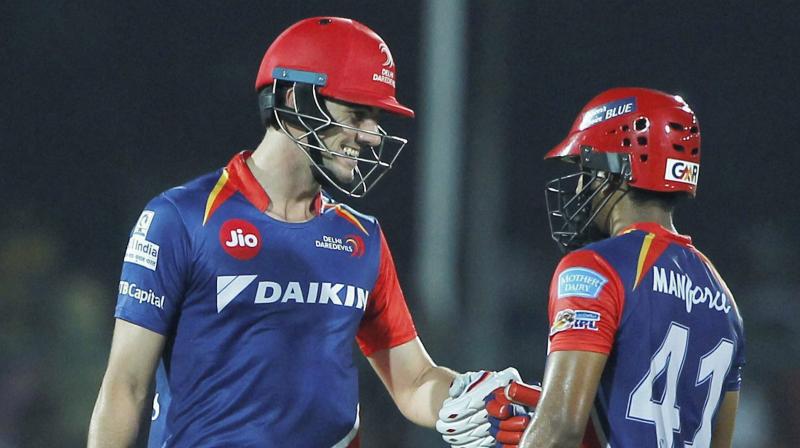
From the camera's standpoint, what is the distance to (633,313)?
2.25 meters

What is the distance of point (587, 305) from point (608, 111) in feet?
1.70

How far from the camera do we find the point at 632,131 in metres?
2.50

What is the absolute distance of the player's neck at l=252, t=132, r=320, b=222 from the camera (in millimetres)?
2486

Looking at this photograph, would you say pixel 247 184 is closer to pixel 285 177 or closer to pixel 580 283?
pixel 285 177

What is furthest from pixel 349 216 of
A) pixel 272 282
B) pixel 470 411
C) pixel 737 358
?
pixel 737 358

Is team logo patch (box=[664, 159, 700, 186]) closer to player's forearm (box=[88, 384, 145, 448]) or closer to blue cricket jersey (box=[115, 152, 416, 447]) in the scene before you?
blue cricket jersey (box=[115, 152, 416, 447])

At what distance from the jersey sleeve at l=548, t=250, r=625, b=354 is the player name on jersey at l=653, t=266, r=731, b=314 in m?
0.09

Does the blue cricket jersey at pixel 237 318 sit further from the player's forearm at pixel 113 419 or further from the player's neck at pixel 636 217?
the player's neck at pixel 636 217

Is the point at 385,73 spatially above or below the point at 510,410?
above

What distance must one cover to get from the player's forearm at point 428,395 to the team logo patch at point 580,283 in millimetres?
494

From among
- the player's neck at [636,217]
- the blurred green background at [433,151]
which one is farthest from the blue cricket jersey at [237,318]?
the blurred green background at [433,151]

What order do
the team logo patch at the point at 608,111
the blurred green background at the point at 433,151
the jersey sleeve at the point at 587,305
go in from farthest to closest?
the blurred green background at the point at 433,151, the team logo patch at the point at 608,111, the jersey sleeve at the point at 587,305

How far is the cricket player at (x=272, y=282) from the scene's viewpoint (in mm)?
2297

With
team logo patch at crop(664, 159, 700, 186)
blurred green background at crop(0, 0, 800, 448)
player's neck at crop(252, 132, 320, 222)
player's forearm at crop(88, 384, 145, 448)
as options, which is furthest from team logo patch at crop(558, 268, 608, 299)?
blurred green background at crop(0, 0, 800, 448)
